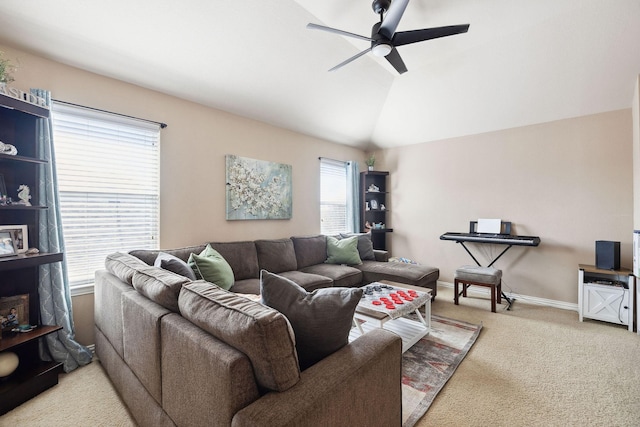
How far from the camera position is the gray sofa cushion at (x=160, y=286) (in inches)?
56.5

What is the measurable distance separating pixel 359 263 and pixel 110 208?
10.0ft

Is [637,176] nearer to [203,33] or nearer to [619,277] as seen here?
[619,277]

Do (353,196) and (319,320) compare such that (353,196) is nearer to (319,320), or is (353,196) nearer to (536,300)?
(536,300)

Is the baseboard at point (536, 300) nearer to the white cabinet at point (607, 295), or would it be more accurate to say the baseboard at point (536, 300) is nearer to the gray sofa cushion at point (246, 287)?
the white cabinet at point (607, 295)

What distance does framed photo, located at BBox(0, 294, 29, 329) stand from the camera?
200cm

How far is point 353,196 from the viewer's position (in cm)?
520

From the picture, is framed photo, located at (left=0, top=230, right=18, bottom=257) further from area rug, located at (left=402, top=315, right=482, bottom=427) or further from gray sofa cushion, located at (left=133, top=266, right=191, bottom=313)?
area rug, located at (left=402, top=315, right=482, bottom=427)

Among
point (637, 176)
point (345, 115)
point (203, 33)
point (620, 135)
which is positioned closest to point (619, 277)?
point (637, 176)

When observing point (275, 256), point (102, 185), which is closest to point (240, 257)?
point (275, 256)

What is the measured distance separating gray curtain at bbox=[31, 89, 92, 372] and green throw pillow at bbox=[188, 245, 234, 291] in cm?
98

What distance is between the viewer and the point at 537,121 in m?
3.87

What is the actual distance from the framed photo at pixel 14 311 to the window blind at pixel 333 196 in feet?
11.6

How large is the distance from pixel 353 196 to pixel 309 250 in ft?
5.30

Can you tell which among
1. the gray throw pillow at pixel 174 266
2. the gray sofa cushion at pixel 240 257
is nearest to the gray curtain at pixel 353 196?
the gray sofa cushion at pixel 240 257
